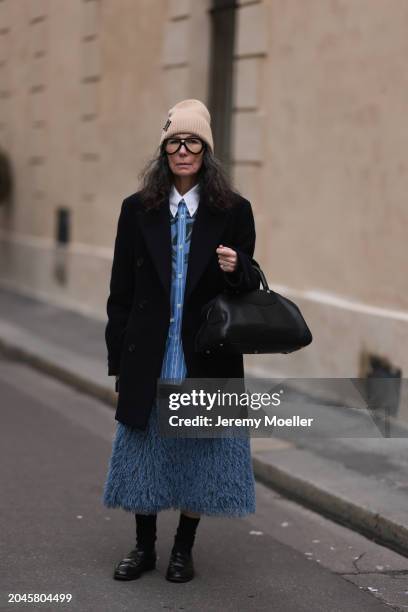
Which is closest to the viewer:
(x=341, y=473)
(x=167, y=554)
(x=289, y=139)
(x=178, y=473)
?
(x=178, y=473)

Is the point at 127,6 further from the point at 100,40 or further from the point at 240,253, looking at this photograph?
the point at 240,253

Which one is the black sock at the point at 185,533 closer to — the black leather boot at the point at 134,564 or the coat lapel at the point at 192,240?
the black leather boot at the point at 134,564

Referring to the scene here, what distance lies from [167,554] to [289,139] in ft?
15.1

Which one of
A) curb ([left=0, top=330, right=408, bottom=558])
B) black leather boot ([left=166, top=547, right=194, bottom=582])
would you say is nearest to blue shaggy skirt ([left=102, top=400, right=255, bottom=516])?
black leather boot ([left=166, top=547, right=194, bottom=582])

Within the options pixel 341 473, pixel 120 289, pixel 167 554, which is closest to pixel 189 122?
pixel 120 289

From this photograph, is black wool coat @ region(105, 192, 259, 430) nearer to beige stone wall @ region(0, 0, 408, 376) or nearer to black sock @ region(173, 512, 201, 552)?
black sock @ region(173, 512, 201, 552)

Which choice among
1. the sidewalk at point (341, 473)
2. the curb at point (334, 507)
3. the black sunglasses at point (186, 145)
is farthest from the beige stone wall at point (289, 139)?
the black sunglasses at point (186, 145)

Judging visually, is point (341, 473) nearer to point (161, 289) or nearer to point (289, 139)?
point (161, 289)

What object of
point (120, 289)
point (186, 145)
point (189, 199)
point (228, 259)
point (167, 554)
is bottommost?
point (167, 554)

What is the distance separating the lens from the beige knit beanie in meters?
4.55

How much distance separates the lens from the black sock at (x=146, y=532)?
4828 mm

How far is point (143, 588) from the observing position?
4.70 metres

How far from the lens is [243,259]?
4.41 m

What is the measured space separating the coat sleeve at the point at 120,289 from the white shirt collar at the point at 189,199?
0.17m
